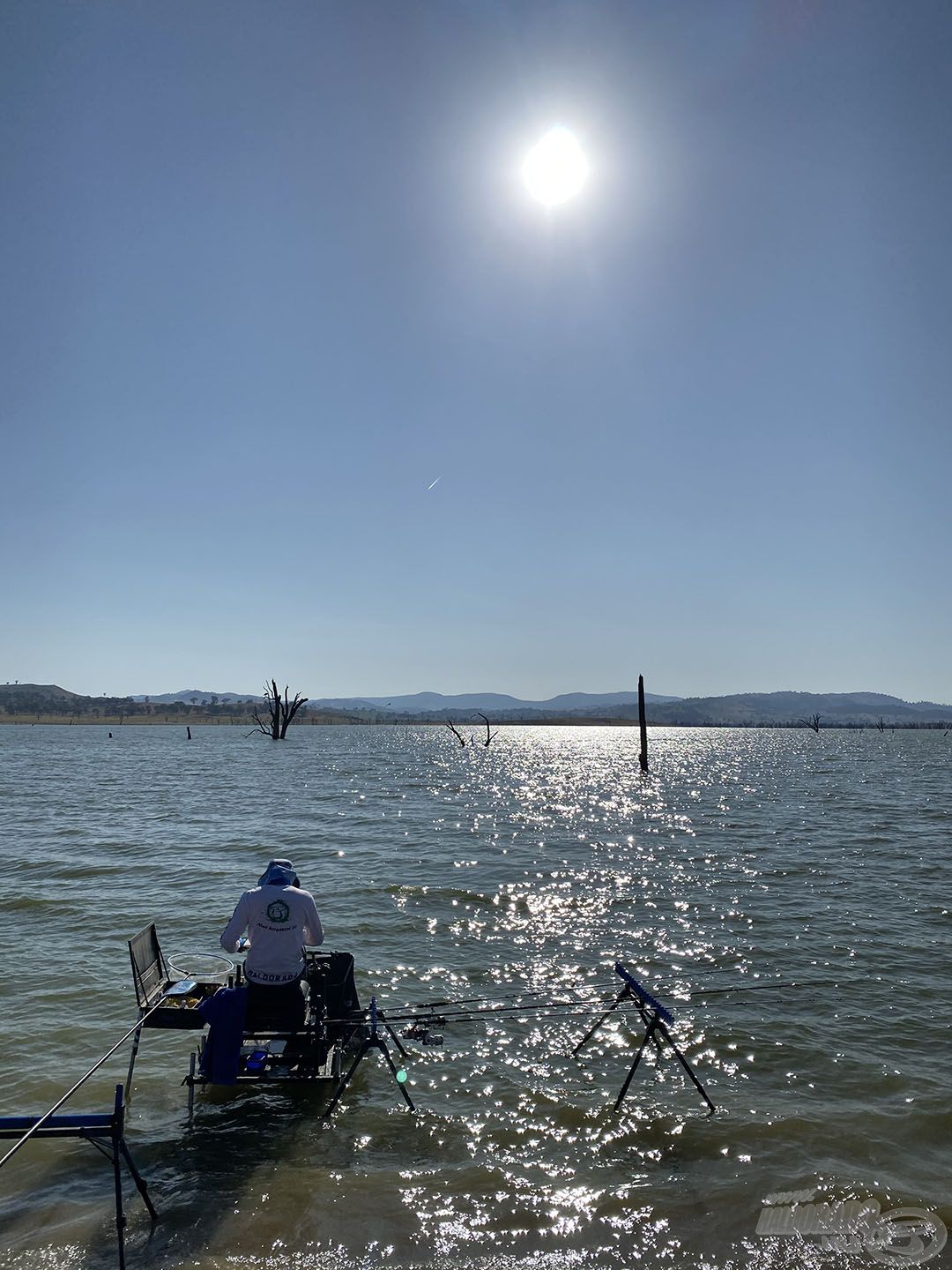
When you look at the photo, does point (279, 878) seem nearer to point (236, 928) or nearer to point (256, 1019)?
point (236, 928)

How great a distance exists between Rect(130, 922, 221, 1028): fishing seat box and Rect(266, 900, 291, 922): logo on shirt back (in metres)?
1.45

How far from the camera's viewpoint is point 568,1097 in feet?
29.5

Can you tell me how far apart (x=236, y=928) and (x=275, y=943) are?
0.47 m

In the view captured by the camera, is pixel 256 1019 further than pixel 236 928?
Yes

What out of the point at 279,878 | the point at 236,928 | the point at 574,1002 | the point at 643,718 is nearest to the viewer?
the point at 236,928

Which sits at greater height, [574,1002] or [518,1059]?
[574,1002]

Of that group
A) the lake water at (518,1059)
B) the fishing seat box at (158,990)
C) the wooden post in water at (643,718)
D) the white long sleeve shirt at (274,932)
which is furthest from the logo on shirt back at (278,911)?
the wooden post in water at (643,718)

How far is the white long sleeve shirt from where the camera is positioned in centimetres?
842

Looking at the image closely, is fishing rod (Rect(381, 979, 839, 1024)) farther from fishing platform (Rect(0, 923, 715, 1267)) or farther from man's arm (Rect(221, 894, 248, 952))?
man's arm (Rect(221, 894, 248, 952))

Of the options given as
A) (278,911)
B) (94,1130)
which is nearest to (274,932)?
(278,911)

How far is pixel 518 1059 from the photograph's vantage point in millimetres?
10055

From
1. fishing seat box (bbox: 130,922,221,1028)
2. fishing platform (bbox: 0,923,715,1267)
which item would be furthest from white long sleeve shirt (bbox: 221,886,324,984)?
fishing seat box (bbox: 130,922,221,1028)

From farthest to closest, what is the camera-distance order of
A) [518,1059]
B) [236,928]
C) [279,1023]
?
[518,1059] < [279,1023] < [236,928]

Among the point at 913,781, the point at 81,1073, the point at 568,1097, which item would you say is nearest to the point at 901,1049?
the point at 568,1097
